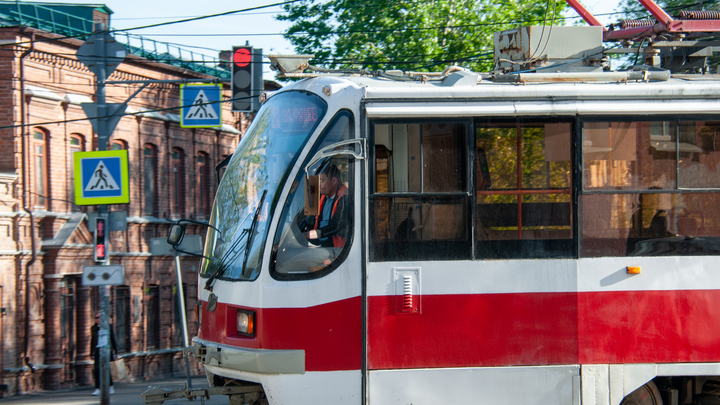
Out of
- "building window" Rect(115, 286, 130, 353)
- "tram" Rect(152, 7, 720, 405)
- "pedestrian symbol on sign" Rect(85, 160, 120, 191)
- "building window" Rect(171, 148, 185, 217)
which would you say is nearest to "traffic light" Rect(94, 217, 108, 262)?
"pedestrian symbol on sign" Rect(85, 160, 120, 191)

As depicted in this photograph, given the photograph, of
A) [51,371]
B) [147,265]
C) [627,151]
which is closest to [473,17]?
[147,265]

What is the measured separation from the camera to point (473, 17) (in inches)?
1014

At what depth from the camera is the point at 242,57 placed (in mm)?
15078

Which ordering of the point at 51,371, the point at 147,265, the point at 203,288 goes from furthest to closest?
the point at 147,265, the point at 51,371, the point at 203,288

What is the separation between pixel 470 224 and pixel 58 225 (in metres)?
17.1

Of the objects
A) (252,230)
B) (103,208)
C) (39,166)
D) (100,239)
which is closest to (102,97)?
(103,208)

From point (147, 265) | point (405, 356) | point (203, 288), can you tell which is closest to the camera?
point (405, 356)

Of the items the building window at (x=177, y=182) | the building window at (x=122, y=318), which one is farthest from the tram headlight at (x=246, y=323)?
the building window at (x=177, y=182)

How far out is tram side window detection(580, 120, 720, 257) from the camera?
6.61m

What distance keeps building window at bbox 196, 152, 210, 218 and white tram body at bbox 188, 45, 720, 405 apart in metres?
22.3

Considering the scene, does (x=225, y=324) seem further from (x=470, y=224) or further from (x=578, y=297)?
(x=578, y=297)

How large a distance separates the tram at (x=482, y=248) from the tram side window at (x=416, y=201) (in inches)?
0.5

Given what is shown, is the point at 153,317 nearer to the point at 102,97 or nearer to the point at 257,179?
the point at 102,97

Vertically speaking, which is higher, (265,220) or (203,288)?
(265,220)
